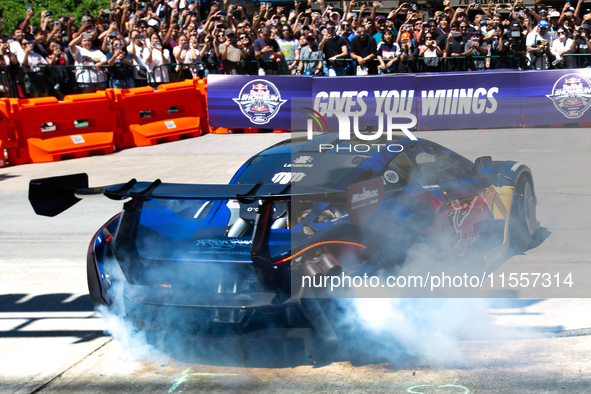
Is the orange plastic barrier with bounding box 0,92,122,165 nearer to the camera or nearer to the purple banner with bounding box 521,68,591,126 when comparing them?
the purple banner with bounding box 521,68,591,126

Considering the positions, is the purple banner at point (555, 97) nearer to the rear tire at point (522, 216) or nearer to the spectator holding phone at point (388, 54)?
the spectator holding phone at point (388, 54)

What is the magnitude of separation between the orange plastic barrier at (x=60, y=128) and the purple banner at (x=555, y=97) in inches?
315

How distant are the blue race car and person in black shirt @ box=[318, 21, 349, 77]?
29.9 feet

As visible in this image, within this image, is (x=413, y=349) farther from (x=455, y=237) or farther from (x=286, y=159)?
(x=286, y=159)

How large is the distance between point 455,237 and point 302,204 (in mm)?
1176

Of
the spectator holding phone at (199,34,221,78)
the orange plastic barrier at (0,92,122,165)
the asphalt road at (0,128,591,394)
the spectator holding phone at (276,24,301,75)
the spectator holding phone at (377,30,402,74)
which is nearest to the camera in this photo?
the asphalt road at (0,128,591,394)

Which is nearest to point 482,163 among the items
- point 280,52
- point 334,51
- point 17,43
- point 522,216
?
point 522,216

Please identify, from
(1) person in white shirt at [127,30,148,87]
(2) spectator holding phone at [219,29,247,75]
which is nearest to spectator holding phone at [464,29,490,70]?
(2) spectator holding phone at [219,29,247,75]

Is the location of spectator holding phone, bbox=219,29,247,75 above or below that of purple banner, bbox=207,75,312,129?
above

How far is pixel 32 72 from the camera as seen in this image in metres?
13.5

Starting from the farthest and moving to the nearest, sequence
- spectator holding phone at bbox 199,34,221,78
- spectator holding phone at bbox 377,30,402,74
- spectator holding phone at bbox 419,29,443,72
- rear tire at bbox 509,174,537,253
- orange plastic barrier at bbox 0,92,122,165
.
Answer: spectator holding phone at bbox 199,34,221,78, spectator holding phone at bbox 377,30,402,74, spectator holding phone at bbox 419,29,443,72, orange plastic barrier at bbox 0,92,122,165, rear tire at bbox 509,174,537,253

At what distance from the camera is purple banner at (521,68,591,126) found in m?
12.2

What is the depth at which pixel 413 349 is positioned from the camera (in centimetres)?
402

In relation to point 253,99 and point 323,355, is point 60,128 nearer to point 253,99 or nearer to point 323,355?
point 253,99
